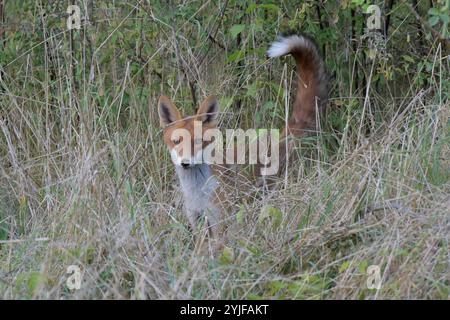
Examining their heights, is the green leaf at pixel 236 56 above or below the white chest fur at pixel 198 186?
above

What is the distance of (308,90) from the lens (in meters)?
5.93

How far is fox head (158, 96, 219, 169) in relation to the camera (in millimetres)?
5270

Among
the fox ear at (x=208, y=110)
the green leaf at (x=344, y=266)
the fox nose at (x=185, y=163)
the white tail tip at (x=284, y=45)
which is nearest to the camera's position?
the green leaf at (x=344, y=266)

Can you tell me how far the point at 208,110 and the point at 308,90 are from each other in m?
0.91

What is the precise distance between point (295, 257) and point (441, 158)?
1.35m

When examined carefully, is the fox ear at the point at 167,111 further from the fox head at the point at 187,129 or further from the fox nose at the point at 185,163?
the fox nose at the point at 185,163

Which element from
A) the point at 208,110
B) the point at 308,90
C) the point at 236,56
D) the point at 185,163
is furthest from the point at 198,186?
the point at 308,90

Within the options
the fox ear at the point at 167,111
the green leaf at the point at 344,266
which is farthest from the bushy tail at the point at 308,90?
the green leaf at the point at 344,266

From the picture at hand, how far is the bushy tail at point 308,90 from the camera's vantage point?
582 centimetres

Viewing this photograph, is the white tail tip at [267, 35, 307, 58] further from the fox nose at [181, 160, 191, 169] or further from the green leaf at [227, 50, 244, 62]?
the fox nose at [181, 160, 191, 169]

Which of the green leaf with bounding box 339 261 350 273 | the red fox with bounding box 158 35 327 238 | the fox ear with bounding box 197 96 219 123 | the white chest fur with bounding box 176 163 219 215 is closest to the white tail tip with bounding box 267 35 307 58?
the red fox with bounding box 158 35 327 238

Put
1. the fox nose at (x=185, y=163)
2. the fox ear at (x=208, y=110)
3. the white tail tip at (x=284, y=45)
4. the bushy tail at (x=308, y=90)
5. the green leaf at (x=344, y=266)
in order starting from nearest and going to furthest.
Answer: the green leaf at (x=344, y=266), the fox nose at (x=185, y=163), the fox ear at (x=208, y=110), the white tail tip at (x=284, y=45), the bushy tail at (x=308, y=90)

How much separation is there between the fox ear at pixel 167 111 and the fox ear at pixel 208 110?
163 millimetres
